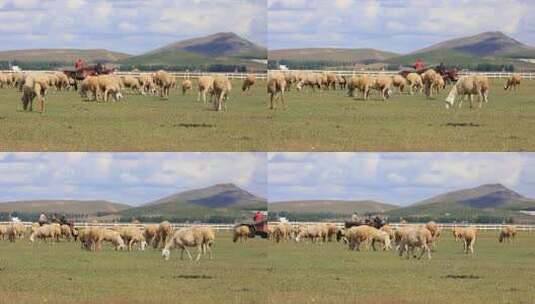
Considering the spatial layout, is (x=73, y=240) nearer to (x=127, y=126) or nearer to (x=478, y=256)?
(x=127, y=126)

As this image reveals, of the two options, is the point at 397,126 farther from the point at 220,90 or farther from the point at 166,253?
the point at 166,253

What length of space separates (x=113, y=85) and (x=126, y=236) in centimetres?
487

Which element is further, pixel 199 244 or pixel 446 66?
pixel 446 66

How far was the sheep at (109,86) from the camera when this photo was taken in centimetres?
3262

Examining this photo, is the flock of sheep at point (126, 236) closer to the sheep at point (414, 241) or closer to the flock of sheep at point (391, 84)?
the flock of sheep at point (391, 84)

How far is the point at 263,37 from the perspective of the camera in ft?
77.0

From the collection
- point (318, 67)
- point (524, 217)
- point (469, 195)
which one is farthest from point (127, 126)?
point (524, 217)

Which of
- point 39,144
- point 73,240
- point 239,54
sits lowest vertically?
point 73,240

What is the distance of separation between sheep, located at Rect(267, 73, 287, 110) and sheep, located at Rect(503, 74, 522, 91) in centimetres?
1008

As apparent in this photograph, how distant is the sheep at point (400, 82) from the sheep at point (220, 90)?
23.1 ft

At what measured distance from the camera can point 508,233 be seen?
33.3 metres

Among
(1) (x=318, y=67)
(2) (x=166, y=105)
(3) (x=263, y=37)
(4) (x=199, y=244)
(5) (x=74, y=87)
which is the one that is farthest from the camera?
(5) (x=74, y=87)

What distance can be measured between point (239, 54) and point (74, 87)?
9.46 meters

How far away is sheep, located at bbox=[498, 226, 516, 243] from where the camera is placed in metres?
33.0
